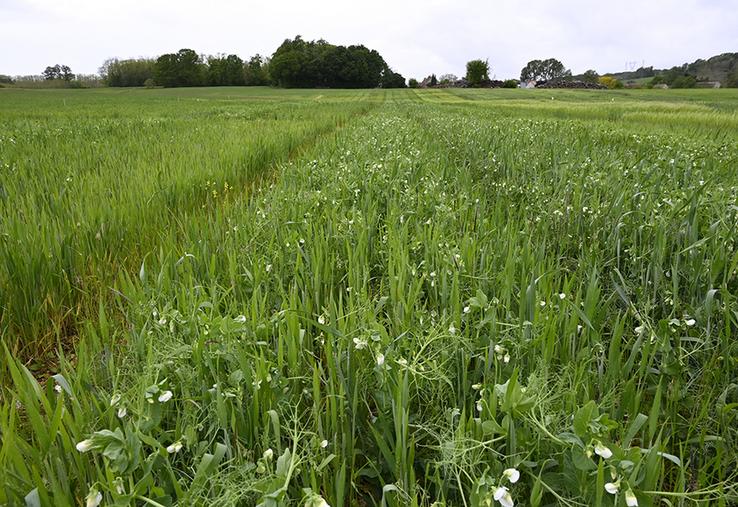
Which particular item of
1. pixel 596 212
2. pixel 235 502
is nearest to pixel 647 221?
pixel 596 212

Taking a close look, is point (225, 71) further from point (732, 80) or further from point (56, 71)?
point (732, 80)

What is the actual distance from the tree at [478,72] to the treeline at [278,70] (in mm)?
18643

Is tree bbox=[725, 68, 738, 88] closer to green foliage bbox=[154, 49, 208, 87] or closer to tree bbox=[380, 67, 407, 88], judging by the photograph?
tree bbox=[380, 67, 407, 88]

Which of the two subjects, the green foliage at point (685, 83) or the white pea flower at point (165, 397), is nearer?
the white pea flower at point (165, 397)

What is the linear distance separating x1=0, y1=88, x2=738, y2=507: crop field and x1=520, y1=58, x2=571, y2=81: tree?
151 metres

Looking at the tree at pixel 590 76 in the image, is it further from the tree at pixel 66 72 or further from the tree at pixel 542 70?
the tree at pixel 66 72

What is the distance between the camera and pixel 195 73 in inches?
3900

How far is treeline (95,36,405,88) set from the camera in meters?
94.5

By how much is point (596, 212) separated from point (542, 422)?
236cm

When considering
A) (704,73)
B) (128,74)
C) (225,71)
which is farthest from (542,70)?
(128,74)

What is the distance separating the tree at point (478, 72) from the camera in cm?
10306

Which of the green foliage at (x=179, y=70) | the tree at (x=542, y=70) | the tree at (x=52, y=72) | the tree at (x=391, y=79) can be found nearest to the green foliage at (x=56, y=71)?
the tree at (x=52, y=72)

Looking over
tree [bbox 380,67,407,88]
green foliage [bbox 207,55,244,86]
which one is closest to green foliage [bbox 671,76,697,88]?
tree [bbox 380,67,407,88]

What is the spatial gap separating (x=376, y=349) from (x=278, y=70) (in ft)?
333
